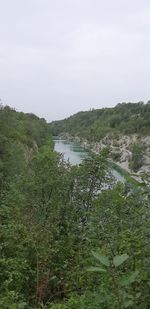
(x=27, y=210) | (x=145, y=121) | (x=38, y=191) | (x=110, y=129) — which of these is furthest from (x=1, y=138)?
(x=110, y=129)

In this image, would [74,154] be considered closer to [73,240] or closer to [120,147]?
[120,147]

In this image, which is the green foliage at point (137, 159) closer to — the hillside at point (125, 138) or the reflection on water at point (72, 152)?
the hillside at point (125, 138)

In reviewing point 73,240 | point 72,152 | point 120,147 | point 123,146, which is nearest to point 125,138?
point 123,146

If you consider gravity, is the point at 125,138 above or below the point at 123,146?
above

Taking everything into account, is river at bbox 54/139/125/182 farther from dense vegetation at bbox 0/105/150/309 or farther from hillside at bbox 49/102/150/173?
hillside at bbox 49/102/150/173

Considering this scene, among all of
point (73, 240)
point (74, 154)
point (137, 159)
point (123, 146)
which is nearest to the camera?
point (73, 240)

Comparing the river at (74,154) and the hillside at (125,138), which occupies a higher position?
the hillside at (125,138)

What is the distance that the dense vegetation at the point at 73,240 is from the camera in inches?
178

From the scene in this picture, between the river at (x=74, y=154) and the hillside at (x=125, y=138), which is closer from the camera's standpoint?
the river at (x=74, y=154)

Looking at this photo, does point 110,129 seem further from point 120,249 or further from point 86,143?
point 120,249

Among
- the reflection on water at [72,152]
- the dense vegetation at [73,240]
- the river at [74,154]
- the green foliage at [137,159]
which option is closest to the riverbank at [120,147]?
the green foliage at [137,159]

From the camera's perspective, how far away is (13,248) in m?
11.7

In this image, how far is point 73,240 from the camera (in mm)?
13578

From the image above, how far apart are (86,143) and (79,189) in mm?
149684
